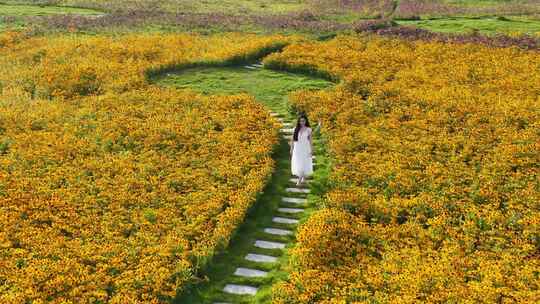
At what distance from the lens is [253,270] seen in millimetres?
16562

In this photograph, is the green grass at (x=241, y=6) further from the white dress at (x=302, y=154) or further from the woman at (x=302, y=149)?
the white dress at (x=302, y=154)

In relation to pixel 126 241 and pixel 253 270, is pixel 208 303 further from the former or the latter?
pixel 126 241

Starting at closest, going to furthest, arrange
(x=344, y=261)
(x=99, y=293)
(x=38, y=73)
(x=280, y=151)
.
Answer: (x=99, y=293)
(x=344, y=261)
(x=280, y=151)
(x=38, y=73)

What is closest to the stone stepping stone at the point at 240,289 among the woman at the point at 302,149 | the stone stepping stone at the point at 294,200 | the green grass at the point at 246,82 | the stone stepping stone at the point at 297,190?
the stone stepping stone at the point at 294,200

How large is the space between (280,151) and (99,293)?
39.8 ft

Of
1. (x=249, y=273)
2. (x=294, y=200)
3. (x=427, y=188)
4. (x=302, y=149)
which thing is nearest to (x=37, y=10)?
(x=302, y=149)

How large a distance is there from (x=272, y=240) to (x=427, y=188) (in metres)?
Result: 6.44

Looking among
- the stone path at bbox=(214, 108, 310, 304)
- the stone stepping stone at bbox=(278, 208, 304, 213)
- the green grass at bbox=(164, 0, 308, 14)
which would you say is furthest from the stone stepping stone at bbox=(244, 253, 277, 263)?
the green grass at bbox=(164, 0, 308, 14)

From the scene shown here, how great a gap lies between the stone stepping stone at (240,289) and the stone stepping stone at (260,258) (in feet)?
4.30

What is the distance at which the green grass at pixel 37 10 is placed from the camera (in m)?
59.5

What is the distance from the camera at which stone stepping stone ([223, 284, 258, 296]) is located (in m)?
15.6

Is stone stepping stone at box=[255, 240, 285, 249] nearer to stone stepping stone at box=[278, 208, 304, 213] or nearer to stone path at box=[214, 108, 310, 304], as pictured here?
stone path at box=[214, 108, 310, 304]

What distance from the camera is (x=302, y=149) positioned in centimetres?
2141

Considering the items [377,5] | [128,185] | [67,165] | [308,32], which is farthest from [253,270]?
[377,5]
